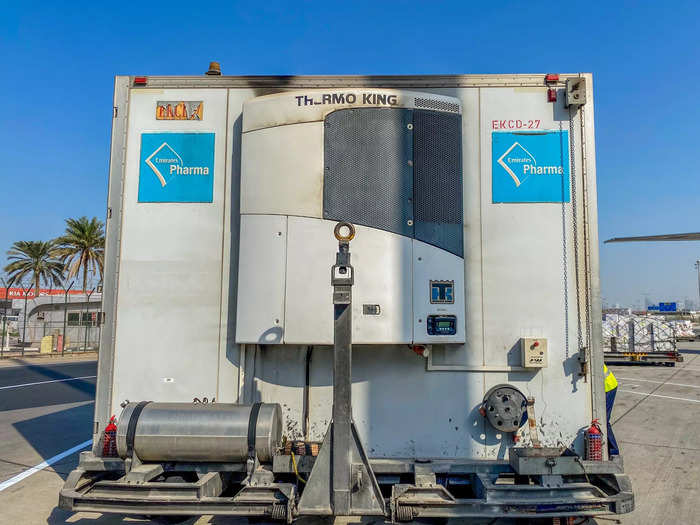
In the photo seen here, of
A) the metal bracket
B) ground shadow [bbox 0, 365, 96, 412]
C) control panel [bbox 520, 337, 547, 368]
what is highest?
the metal bracket

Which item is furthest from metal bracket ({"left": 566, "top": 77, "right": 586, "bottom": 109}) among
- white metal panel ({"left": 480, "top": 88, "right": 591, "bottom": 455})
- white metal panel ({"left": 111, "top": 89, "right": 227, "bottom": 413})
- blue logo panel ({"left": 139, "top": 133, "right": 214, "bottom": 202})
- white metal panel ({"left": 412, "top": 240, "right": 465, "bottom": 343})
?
blue logo panel ({"left": 139, "top": 133, "right": 214, "bottom": 202})

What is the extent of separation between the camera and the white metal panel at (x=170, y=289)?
3.85 m

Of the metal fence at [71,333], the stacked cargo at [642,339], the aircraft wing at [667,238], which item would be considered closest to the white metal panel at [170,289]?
the stacked cargo at [642,339]

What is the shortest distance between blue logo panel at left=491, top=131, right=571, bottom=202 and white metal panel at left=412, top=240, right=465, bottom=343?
0.67m

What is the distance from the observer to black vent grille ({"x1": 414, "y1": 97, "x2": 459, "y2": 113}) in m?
3.76

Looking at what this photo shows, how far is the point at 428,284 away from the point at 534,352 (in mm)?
950

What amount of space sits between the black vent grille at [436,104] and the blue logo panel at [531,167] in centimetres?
43

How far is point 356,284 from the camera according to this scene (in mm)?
3557

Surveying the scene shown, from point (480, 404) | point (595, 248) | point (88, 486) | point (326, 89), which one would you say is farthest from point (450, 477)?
point (326, 89)

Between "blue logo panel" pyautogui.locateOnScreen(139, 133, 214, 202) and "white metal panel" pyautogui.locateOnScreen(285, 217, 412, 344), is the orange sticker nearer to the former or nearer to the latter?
"blue logo panel" pyautogui.locateOnScreen(139, 133, 214, 202)

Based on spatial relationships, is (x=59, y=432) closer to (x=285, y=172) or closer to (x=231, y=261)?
(x=231, y=261)

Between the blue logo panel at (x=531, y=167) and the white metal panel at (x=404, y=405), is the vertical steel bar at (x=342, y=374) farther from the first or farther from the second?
the blue logo panel at (x=531, y=167)

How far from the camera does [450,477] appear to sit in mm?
3604

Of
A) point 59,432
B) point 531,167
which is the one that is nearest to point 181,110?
point 531,167
